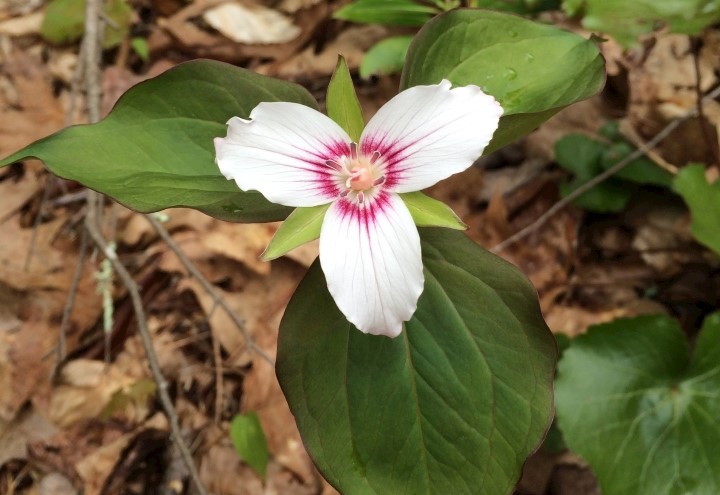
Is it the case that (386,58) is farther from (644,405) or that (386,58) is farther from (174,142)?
(644,405)

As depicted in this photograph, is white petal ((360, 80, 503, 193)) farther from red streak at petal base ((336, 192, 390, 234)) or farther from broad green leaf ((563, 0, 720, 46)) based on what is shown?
broad green leaf ((563, 0, 720, 46))

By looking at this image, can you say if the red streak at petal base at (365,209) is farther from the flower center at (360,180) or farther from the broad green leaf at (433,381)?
the broad green leaf at (433,381)

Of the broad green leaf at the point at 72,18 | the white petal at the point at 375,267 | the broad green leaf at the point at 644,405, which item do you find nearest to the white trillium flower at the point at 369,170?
the white petal at the point at 375,267

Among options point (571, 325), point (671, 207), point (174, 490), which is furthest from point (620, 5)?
point (174, 490)

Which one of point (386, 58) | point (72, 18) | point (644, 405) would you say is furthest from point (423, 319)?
point (72, 18)

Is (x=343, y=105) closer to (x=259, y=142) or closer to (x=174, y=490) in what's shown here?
(x=259, y=142)
